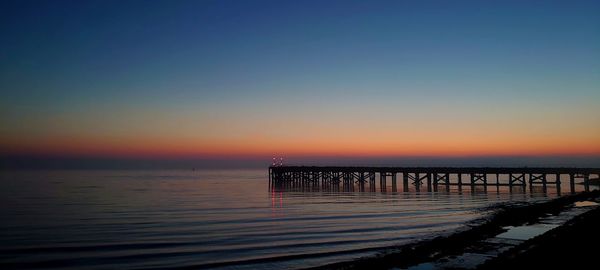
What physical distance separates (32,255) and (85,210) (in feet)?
52.4

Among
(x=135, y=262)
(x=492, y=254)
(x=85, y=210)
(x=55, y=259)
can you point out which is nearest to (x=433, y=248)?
(x=492, y=254)

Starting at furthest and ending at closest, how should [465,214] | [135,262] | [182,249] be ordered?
[465,214], [182,249], [135,262]

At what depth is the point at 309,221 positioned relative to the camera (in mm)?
23750

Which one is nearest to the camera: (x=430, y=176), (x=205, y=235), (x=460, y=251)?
(x=460, y=251)

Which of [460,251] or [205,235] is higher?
[460,251]

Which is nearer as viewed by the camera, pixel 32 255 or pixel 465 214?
pixel 32 255

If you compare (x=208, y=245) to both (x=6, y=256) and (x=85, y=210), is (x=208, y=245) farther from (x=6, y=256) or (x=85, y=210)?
(x=85, y=210)

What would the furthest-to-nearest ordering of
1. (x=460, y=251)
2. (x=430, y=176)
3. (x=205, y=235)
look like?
(x=430, y=176)
(x=205, y=235)
(x=460, y=251)

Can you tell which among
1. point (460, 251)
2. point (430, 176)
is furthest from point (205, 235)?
point (430, 176)

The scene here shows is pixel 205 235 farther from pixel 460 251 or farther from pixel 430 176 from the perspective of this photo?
pixel 430 176

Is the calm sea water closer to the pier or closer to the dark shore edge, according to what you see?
the dark shore edge

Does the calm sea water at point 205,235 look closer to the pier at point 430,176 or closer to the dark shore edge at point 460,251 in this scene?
the dark shore edge at point 460,251

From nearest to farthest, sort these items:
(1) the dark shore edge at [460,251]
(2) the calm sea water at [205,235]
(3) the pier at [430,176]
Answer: (1) the dark shore edge at [460,251], (2) the calm sea water at [205,235], (3) the pier at [430,176]

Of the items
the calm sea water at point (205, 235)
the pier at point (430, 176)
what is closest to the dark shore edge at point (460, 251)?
the calm sea water at point (205, 235)
